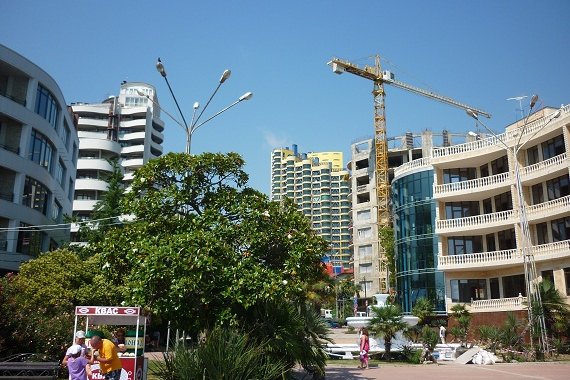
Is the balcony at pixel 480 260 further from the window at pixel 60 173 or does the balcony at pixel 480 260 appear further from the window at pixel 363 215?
the window at pixel 363 215

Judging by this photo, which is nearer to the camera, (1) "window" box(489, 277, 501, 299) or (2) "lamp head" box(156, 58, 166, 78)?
(2) "lamp head" box(156, 58, 166, 78)

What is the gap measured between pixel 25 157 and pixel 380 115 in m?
70.8

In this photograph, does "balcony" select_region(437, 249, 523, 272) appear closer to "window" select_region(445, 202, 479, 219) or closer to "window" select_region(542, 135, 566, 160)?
"window" select_region(445, 202, 479, 219)

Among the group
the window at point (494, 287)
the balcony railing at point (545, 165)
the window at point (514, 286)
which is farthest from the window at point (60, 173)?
the window at point (514, 286)

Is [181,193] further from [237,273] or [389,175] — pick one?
[389,175]

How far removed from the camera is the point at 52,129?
4209cm

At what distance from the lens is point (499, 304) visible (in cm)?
3909

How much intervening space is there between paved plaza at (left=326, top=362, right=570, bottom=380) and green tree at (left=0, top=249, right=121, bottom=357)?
389 inches

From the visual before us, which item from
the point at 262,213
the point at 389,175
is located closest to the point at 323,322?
the point at 262,213

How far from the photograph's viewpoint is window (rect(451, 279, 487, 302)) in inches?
1670

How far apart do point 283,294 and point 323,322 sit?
3710 millimetres

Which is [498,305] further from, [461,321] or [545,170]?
[545,170]

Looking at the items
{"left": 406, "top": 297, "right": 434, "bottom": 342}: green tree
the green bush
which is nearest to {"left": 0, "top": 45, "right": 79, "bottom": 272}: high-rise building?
{"left": 406, "top": 297, "right": 434, "bottom": 342}: green tree

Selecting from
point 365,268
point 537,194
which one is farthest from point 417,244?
point 365,268
